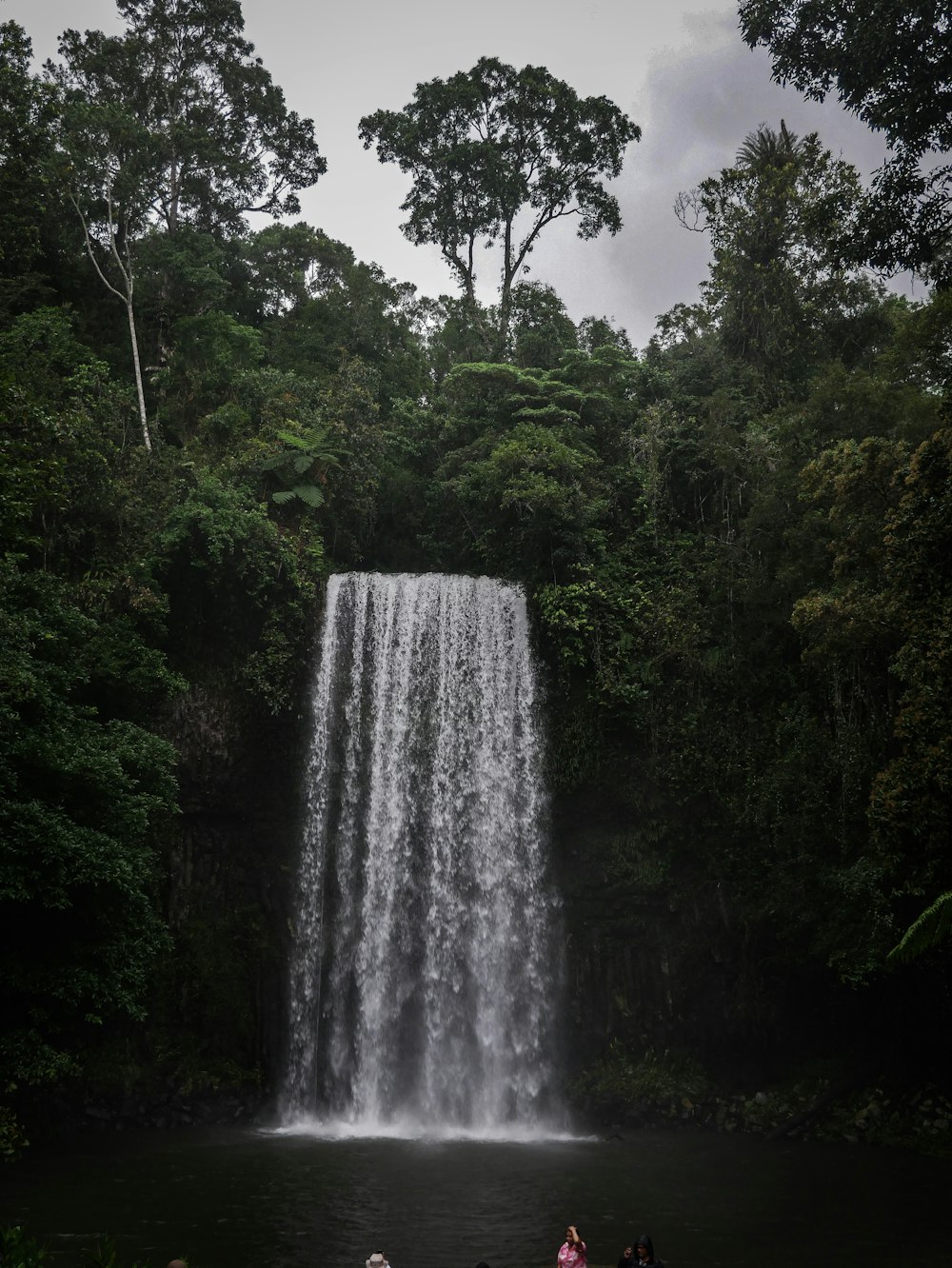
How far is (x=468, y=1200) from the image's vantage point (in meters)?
12.3

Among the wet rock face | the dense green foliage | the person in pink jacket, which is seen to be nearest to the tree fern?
the dense green foliage

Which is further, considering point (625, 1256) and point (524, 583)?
point (524, 583)

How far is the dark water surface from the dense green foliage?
189 centimetres

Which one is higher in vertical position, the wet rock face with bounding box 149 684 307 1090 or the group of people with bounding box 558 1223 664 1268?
the wet rock face with bounding box 149 684 307 1090

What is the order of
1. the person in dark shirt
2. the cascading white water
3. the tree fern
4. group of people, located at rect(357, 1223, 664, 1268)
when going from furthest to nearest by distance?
the cascading white water → the tree fern → the person in dark shirt → group of people, located at rect(357, 1223, 664, 1268)

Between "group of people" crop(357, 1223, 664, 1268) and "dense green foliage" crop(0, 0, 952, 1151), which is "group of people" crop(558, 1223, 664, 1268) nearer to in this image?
"group of people" crop(357, 1223, 664, 1268)

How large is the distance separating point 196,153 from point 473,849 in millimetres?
25497

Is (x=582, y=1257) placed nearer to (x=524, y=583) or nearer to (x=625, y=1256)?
(x=625, y=1256)

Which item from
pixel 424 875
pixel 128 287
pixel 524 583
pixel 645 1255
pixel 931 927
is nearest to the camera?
pixel 645 1255

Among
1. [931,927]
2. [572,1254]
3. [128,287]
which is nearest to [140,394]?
[128,287]

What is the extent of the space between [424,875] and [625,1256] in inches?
440

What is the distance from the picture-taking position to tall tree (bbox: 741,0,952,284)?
1420cm

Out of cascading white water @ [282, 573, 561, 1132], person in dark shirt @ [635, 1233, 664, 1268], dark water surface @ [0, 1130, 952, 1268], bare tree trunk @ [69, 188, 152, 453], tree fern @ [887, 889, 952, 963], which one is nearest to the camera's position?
person in dark shirt @ [635, 1233, 664, 1268]

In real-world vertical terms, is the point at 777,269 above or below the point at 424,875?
above
